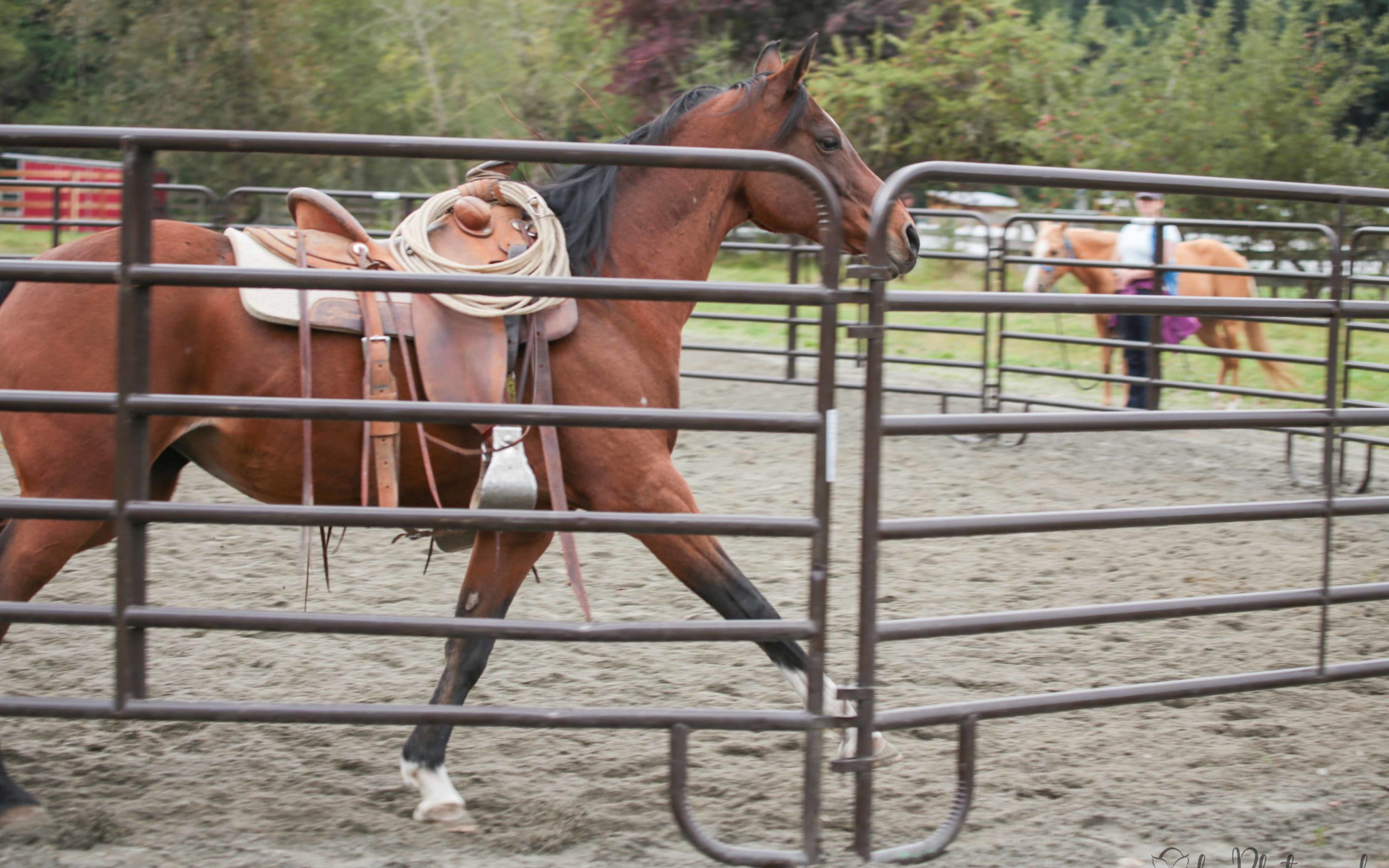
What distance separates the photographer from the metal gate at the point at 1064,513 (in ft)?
8.20

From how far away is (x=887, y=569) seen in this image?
509 cm

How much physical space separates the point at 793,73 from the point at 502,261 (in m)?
0.99

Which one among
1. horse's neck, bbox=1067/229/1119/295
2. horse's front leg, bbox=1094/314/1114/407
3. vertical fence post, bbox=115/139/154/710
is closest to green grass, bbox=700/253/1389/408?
horse's front leg, bbox=1094/314/1114/407

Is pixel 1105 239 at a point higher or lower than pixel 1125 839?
higher

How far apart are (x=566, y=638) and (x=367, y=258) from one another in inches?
47.0

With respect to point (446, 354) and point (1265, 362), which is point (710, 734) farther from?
point (1265, 362)

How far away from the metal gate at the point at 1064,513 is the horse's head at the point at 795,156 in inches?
27.8

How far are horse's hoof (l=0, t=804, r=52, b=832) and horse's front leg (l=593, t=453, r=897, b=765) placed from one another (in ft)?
4.74

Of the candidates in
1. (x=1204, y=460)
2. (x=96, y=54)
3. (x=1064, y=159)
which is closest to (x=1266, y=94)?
(x=1064, y=159)

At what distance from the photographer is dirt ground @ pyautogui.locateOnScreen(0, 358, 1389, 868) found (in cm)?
270

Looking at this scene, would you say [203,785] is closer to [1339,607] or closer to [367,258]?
[367,258]

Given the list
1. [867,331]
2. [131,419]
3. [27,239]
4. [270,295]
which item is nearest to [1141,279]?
[867,331]

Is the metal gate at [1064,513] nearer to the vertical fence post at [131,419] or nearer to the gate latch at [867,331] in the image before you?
the gate latch at [867,331]

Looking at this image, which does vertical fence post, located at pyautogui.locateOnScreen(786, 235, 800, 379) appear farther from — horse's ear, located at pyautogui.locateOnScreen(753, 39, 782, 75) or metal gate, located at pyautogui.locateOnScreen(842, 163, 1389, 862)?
metal gate, located at pyautogui.locateOnScreen(842, 163, 1389, 862)
